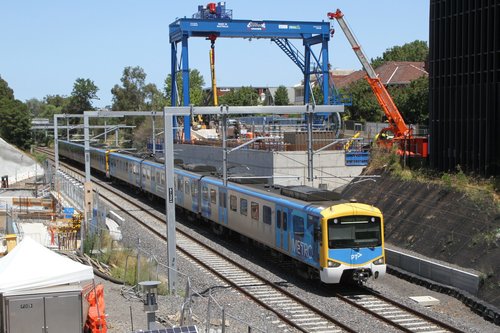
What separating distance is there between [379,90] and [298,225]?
21.6m

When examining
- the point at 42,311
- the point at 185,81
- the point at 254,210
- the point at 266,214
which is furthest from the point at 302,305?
the point at 185,81

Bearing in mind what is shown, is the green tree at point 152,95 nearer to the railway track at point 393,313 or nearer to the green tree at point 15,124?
the green tree at point 15,124

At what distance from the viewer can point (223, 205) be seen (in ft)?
90.9

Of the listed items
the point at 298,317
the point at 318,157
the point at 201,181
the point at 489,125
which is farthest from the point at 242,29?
the point at 298,317

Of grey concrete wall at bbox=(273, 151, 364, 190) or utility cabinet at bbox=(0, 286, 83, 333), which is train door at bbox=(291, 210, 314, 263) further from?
grey concrete wall at bbox=(273, 151, 364, 190)

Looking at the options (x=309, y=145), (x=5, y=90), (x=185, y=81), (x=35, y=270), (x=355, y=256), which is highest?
(x=5, y=90)

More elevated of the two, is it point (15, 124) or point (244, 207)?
point (15, 124)

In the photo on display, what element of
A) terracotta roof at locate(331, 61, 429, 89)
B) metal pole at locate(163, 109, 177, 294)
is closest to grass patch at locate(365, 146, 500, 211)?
metal pole at locate(163, 109, 177, 294)

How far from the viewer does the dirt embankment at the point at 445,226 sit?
67.2 ft

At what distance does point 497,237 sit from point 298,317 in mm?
7399

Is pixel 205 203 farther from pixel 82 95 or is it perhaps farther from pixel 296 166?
pixel 82 95

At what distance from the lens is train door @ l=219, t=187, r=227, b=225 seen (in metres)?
27.5

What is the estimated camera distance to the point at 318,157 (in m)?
35.8

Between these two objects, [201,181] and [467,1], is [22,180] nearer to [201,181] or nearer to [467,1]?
[201,181]
